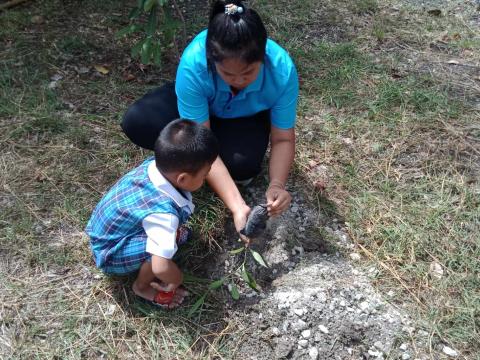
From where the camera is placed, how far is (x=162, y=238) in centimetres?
155

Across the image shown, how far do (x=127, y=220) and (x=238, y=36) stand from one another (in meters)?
0.71

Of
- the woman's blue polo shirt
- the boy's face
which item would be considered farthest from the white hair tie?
the boy's face

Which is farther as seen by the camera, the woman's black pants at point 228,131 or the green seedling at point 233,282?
the woman's black pants at point 228,131

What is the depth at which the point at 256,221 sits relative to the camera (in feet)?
5.47

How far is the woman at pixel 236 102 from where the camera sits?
154 centimetres

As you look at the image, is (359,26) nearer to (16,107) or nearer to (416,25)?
(416,25)

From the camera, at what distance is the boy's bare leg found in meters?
1.72

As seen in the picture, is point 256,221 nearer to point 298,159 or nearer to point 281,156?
point 281,156

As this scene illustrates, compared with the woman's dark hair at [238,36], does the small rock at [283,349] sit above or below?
below

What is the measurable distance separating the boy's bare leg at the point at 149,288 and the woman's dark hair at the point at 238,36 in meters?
0.80

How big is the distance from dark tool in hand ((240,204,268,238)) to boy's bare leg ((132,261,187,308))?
36cm

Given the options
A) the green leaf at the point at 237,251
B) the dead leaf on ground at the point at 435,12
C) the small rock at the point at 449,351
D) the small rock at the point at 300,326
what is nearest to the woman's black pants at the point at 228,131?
the green leaf at the point at 237,251

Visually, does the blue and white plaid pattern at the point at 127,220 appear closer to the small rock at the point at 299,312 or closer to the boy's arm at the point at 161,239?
the boy's arm at the point at 161,239

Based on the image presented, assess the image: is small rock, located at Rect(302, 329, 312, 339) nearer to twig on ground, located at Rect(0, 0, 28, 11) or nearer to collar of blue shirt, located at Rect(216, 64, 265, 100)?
collar of blue shirt, located at Rect(216, 64, 265, 100)
